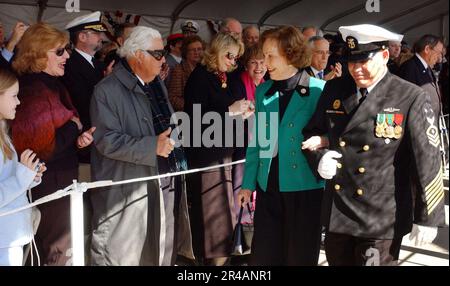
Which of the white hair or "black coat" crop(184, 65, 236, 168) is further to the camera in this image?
"black coat" crop(184, 65, 236, 168)

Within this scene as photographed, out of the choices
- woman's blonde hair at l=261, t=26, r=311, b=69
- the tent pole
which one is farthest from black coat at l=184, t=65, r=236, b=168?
the tent pole

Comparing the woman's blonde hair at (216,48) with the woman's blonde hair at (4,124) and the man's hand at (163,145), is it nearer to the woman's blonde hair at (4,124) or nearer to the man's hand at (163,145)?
the man's hand at (163,145)

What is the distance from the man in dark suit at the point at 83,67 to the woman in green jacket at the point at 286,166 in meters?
1.35

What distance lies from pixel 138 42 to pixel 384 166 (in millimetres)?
1762

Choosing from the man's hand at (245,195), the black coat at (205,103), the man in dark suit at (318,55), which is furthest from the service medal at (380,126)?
the man in dark suit at (318,55)

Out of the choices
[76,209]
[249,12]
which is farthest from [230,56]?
[249,12]

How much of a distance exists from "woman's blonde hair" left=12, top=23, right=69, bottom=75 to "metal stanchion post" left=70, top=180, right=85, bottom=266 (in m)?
0.86

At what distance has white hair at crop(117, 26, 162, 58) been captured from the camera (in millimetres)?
3717

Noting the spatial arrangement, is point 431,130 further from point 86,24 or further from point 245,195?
point 86,24

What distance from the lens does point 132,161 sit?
3.61 metres

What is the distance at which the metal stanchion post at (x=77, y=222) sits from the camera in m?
3.16

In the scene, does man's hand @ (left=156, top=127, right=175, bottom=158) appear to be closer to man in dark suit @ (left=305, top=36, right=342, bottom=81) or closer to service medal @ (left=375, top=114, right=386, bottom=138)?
service medal @ (left=375, top=114, right=386, bottom=138)

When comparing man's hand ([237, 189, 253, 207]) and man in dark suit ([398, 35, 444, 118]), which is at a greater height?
man in dark suit ([398, 35, 444, 118])
